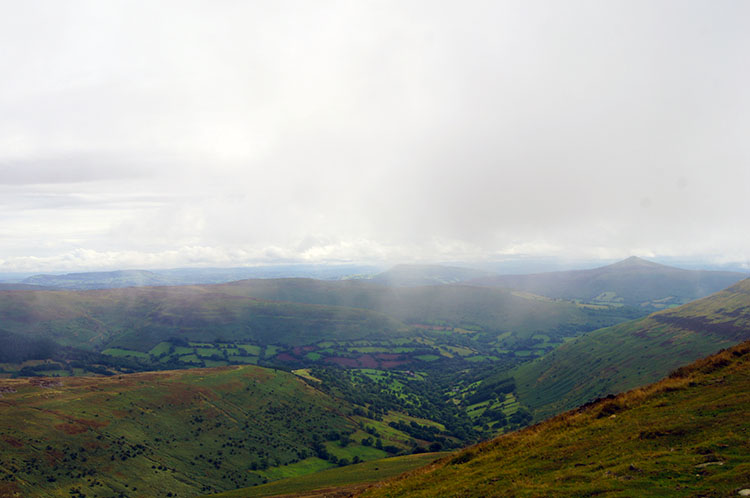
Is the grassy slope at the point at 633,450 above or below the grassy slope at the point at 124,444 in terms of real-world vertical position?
above

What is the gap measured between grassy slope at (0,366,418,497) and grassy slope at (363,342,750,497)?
13628 centimetres

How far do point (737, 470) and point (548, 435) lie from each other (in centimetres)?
1800

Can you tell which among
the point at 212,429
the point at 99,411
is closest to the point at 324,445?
the point at 212,429

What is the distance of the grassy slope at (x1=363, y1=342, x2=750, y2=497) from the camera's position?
2138 cm

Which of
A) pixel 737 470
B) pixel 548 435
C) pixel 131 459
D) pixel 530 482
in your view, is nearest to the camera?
pixel 737 470

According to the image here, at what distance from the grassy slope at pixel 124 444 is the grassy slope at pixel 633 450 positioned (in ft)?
447

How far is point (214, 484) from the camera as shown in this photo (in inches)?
5837

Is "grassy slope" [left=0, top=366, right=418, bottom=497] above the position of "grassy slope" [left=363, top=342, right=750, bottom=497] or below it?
below

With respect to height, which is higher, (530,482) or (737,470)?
(737,470)

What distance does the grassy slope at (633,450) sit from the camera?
21.4m

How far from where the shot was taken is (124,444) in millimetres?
152125

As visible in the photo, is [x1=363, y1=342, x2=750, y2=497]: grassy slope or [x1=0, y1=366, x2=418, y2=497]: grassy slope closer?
[x1=363, y1=342, x2=750, y2=497]: grassy slope

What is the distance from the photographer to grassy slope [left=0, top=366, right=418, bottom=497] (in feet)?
410

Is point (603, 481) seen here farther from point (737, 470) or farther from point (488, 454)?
point (488, 454)
